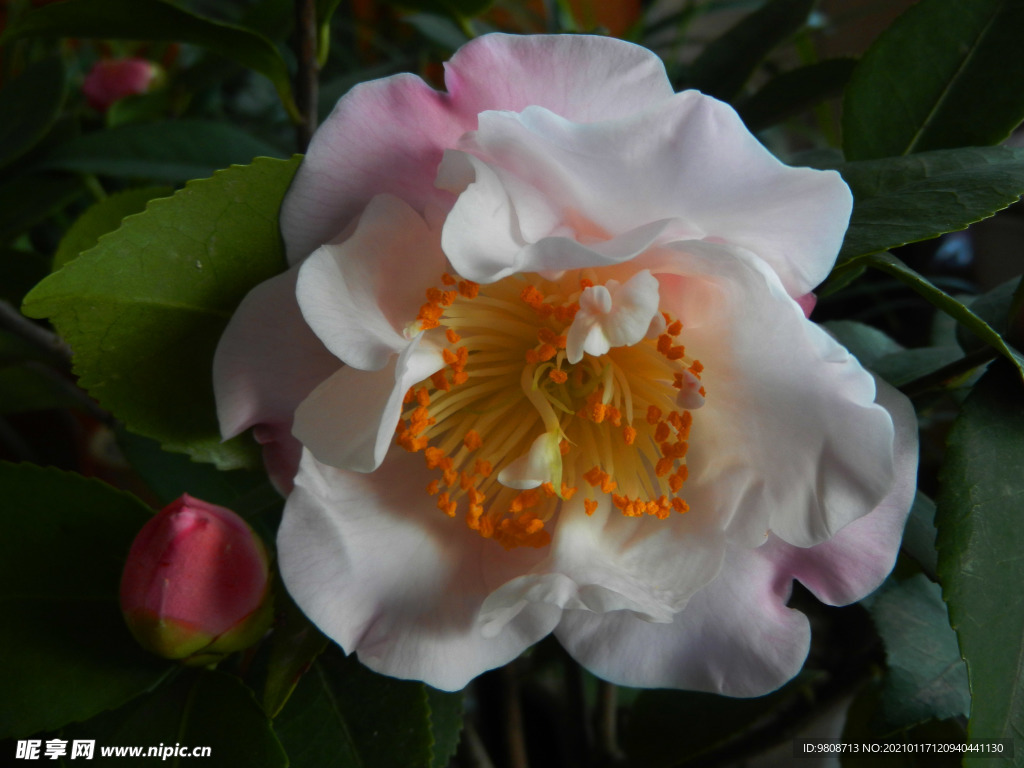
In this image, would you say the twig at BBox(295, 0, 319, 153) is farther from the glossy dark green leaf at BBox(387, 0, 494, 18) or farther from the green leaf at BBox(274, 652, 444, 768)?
the green leaf at BBox(274, 652, 444, 768)

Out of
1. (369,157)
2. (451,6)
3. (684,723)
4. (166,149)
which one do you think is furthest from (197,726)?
(451,6)

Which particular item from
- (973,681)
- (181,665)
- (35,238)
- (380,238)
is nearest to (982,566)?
(973,681)

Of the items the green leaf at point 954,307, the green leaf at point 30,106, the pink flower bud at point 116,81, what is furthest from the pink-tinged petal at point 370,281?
the pink flower bud at point 116,81

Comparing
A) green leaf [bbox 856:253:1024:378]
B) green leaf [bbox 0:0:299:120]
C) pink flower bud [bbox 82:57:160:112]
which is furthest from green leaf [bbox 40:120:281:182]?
green leaf [bbox 856:253:1024:378]

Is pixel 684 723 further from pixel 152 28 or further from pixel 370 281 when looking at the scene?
pixel 152 28

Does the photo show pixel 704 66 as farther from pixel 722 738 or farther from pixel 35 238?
pixel 35 238

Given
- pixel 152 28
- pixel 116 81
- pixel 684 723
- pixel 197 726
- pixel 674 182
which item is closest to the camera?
pixel 674 182
